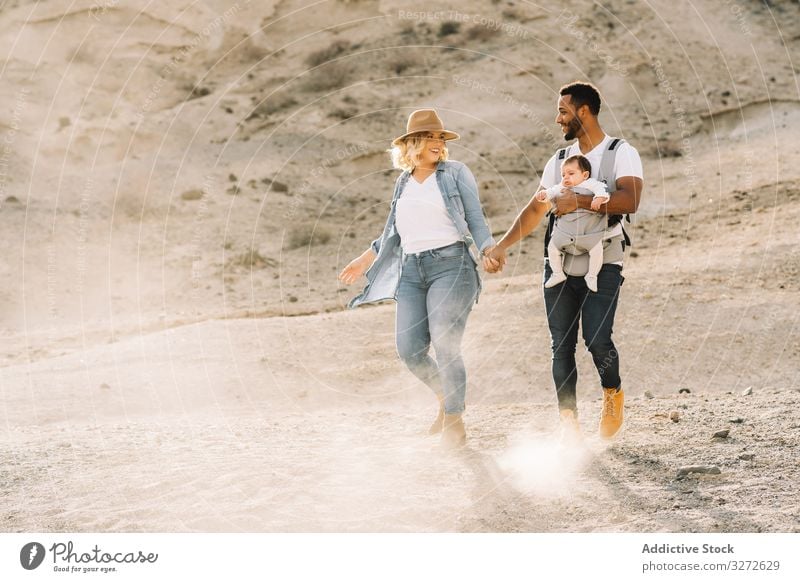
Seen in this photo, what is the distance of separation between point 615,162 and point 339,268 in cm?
1084

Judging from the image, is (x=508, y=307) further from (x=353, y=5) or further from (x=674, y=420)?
(x=353, y=5)

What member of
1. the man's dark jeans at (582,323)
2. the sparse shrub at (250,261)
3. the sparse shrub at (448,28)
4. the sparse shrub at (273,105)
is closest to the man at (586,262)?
the man's dark jeans at (582,323)

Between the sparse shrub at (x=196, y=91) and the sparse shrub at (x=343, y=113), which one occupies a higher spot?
the sparse shrub at (x=196, y=91)

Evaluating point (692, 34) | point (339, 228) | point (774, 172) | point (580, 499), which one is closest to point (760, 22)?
point (692, 34)

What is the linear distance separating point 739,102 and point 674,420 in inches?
627

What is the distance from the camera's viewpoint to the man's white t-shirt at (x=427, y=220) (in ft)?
20.1

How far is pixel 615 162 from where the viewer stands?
18.6ft

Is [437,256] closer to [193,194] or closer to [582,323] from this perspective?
[582,323]

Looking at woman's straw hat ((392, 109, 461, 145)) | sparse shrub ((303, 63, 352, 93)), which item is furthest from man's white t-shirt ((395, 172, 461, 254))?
sparse shrub ((303, 63, 352, 93))

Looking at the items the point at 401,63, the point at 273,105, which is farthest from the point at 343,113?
the point at 401,63

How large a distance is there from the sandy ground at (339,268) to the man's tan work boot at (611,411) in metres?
0.15

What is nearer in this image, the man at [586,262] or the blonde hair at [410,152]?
the man at [586,262]

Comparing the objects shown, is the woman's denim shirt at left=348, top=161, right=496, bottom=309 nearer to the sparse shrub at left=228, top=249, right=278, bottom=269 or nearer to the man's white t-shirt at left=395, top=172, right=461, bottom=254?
the man's white t-shirt at left=395, top=172, right=461, bottom=254

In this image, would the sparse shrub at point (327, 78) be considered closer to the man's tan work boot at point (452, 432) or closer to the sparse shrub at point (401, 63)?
the sparse shrub at point (401, 63)
